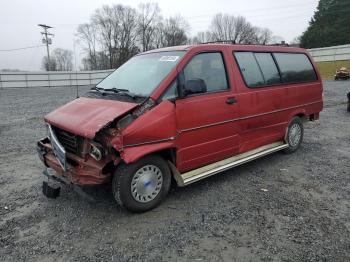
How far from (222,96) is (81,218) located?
2.59 m

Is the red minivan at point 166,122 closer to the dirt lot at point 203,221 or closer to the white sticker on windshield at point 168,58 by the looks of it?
the white sticker on windshield at point 168,58

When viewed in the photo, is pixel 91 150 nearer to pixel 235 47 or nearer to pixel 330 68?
pixel 235 47

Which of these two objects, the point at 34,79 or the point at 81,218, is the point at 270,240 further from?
the point at 34,79

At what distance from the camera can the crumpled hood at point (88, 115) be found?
3814 mm

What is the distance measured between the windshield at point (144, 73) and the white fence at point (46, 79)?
23.2 metres

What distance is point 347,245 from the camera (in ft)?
11.2

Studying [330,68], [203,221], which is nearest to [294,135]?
[203,221]

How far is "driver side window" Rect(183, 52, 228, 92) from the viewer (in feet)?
15.0

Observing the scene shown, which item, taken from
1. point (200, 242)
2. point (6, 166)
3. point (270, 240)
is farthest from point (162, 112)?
point (6, 166)

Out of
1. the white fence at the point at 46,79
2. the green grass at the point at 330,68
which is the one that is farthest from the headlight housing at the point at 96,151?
the green grass at the point at 330,68

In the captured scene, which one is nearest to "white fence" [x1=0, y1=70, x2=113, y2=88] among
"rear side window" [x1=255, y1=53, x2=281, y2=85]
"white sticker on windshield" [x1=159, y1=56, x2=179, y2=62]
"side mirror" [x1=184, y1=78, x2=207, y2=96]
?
"rear side window" [x1=255, y1=53, x2=281, y2=85]

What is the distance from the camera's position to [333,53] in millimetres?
35250

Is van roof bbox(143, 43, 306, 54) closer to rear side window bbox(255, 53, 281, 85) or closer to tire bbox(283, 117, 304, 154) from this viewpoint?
rear side window bbox(255, 53, 281, 85)

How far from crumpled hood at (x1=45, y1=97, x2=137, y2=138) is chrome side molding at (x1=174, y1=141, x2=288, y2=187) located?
1.09 m
